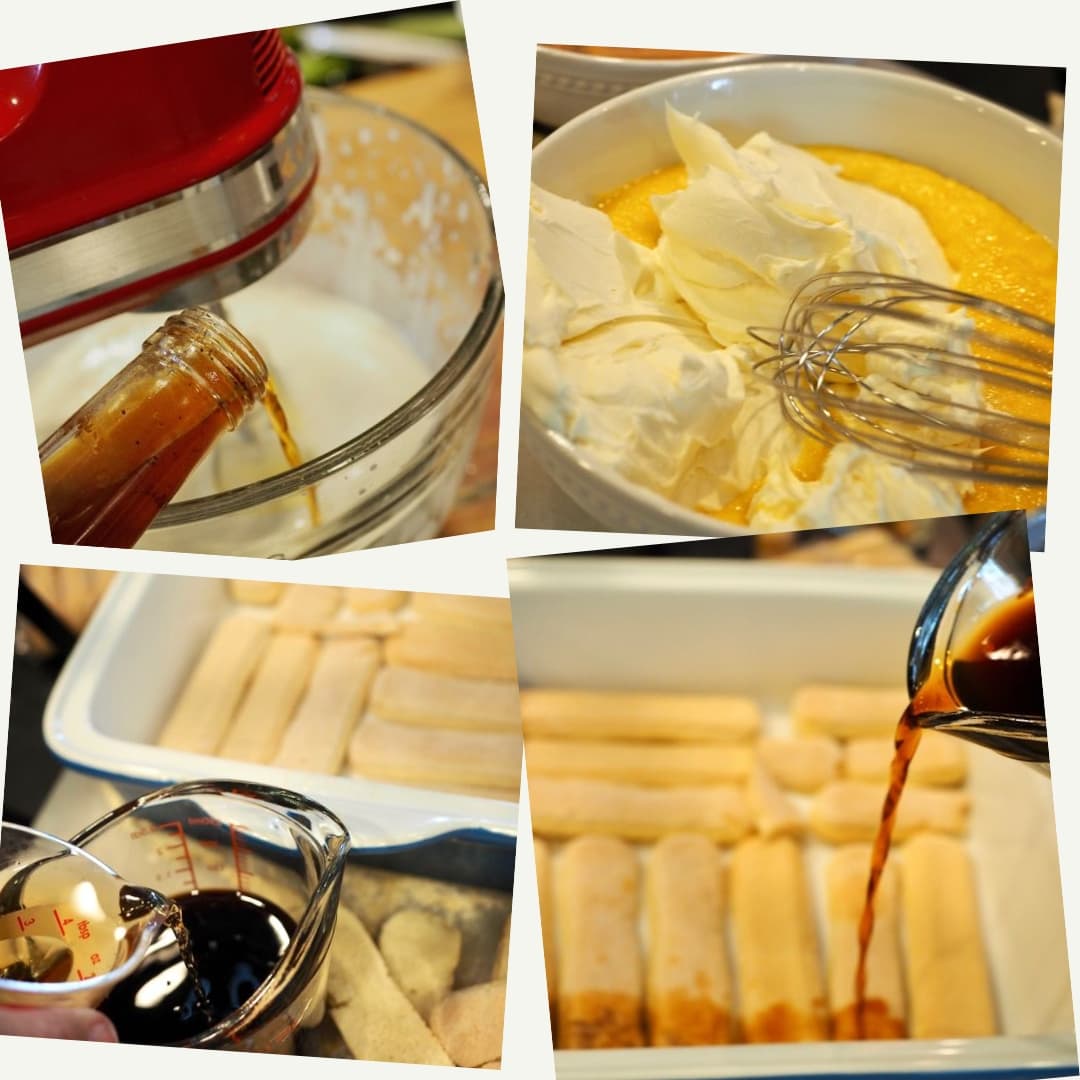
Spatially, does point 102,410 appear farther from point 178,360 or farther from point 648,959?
point 648,959

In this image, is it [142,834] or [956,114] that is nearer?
[142,834]

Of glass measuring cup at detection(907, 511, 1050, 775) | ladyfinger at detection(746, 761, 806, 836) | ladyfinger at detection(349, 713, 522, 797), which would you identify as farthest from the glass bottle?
ladyfinger at detection(746, 761, 806, 836)

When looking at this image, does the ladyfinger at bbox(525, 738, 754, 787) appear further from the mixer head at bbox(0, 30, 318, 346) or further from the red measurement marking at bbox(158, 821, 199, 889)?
the mixer head at bbox(0, 30, 318, 346)

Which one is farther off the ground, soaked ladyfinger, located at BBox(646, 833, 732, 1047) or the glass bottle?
the glass bottle

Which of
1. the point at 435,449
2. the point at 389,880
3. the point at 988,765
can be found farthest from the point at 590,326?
the point at 988,765

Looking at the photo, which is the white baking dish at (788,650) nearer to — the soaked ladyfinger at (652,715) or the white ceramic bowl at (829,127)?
the soaked ladyfinger at (652,715)

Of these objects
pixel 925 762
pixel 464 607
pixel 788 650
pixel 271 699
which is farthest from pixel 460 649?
pixel 925 762

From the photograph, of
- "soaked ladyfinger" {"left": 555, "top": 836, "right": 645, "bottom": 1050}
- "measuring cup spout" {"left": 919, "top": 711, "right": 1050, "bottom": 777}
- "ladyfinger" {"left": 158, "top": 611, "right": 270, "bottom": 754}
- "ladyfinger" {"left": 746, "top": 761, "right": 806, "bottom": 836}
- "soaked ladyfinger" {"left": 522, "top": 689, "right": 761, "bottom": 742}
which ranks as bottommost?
"soaked ladyfinger" {"left": 555, "top": 836, "right": 645, "bottom": 1050}
